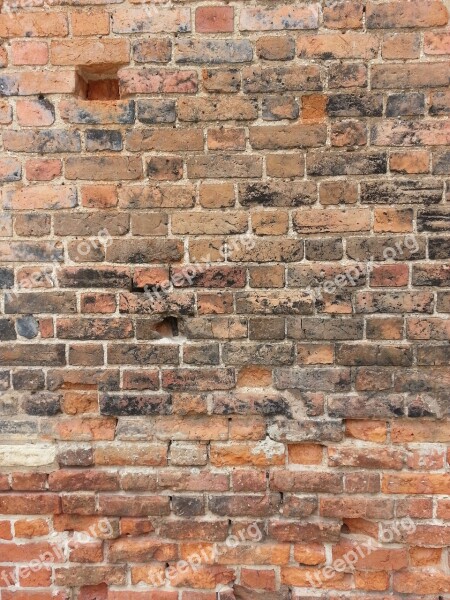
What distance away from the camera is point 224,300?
188cm

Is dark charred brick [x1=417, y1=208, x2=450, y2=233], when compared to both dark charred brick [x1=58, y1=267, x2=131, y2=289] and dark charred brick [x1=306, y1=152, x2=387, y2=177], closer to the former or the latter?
dark charred brick [x1=306, y1=152, x2=387, y2=177]

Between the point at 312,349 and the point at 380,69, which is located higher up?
the point at 380,69

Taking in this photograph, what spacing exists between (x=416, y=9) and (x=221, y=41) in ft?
2.37

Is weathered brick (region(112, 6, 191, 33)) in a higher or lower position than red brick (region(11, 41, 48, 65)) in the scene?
higher

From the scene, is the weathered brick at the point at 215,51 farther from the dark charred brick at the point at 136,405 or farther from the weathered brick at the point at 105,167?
the dark charred brick at the point at 136,405

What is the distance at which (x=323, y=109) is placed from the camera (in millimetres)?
1812

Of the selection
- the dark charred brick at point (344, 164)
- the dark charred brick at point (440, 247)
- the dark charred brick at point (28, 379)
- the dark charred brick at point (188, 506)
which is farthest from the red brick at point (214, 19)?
the dark charred brick at point (188, 506)

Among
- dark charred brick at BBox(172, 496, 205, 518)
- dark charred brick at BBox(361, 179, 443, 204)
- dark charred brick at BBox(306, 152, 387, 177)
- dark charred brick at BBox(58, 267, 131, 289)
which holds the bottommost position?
dark charred brick at BBox(172, 496, 205, 518)

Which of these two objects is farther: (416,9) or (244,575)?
(244,575)

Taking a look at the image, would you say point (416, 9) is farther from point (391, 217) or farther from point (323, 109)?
point (391, 217)

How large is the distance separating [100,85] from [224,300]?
1007 mm

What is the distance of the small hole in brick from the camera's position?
6.40ft

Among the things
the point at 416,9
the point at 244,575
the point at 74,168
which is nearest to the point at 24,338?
the point at 74,168

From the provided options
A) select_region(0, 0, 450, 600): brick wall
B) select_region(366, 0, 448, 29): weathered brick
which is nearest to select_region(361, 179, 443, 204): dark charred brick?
select_region(0, 0, 450, 600): brick wall
